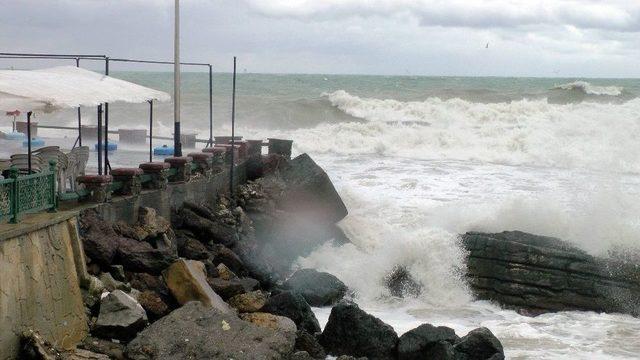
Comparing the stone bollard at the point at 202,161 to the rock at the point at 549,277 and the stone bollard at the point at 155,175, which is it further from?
the rock at the point at 549,277

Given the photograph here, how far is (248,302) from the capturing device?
1012 centimetres

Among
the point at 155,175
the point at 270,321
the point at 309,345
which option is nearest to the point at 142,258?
the point at 270,321

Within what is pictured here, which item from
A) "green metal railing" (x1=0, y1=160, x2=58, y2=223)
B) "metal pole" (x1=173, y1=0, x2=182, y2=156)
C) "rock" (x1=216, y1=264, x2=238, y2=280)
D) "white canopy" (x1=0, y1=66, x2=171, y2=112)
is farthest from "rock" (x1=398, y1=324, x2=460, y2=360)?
"metal pole" (x1=173, y1=0, x2=182, y2=156)

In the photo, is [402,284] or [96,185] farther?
[402,284]

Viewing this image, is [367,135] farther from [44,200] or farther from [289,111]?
[44,200]

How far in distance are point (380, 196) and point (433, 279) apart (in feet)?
26.3

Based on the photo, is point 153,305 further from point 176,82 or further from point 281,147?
point 281,147

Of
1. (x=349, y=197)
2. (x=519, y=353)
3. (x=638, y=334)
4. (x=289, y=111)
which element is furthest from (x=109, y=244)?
(x=289, y=111)

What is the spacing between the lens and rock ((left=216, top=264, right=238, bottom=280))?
1134cm

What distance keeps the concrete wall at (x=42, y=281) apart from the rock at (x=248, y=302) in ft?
6.78

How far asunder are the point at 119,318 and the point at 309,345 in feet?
7.55

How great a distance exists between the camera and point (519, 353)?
10.4m

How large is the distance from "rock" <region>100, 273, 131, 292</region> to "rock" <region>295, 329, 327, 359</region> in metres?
2.12

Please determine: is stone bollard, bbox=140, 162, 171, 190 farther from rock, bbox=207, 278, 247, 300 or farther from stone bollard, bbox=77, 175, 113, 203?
rock, bbox=207, 278, 247, 300
